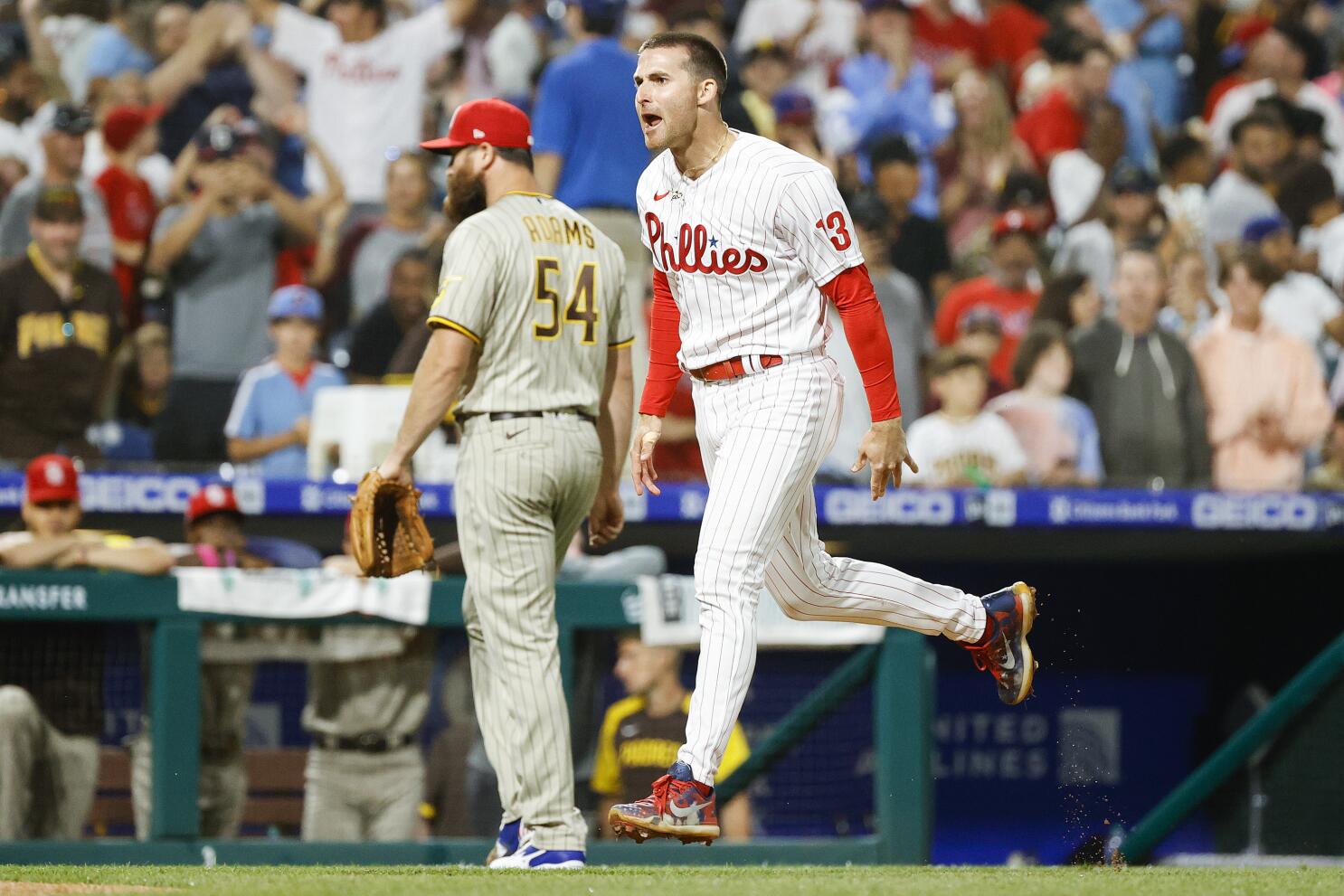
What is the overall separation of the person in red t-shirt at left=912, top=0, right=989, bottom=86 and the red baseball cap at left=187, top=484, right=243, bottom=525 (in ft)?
17.8

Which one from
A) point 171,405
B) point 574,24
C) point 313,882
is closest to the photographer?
point 313,882

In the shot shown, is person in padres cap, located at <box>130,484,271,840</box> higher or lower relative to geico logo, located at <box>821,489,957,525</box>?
lower

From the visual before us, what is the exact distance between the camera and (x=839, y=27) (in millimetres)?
10156

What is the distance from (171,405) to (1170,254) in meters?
4.87

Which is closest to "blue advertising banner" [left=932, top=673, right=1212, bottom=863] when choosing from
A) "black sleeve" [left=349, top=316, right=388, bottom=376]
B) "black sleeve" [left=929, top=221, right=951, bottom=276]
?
"black sleeve" [left=929, top=221, right=951, bottom=276]

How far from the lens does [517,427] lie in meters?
4.21

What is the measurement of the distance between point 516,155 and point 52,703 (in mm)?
2161

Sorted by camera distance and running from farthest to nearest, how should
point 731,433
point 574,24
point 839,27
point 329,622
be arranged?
point 839,27
point 574,24
point 329,622
point 731,433

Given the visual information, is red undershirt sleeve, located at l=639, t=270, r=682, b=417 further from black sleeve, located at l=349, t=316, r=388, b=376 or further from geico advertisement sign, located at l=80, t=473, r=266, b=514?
black sleeve, located at l=349, t=316, r=388, b=376

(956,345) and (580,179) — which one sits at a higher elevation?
(580,179)

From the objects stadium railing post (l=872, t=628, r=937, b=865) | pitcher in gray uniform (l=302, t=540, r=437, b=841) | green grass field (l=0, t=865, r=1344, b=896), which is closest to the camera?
green grass field (l=0, t=865, r=1344, b=896)

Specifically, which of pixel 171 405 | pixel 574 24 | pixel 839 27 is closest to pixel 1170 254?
pixel 839 27

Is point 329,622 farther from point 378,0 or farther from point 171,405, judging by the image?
point 378,0

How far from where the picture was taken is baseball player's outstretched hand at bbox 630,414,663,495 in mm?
3984
